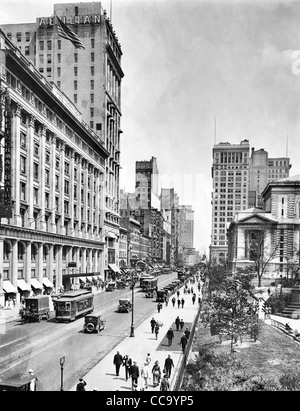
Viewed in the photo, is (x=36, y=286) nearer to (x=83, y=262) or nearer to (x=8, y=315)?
(x=8, y=315)

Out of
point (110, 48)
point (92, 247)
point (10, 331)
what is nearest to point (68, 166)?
point (92, 247)

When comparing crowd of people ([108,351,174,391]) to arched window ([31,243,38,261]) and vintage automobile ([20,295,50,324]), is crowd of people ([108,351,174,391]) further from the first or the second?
arched window ([31,243,38,261])

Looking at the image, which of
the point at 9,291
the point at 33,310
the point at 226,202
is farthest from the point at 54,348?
the point at 226,202

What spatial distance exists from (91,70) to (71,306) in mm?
53890

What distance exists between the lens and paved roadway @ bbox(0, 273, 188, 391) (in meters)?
18.8

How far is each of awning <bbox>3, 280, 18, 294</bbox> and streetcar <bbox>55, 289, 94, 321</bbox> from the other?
9.89m

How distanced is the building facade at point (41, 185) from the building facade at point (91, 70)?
6.91 m

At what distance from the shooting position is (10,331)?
2861cm

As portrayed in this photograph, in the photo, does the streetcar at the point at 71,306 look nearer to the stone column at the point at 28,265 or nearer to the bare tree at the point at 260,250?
the stone column at the point at 28,265

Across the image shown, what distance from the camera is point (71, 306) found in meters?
32.8

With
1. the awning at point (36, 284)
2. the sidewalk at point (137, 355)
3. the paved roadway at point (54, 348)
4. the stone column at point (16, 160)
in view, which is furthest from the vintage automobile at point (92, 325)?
the awning at point (36, 284)

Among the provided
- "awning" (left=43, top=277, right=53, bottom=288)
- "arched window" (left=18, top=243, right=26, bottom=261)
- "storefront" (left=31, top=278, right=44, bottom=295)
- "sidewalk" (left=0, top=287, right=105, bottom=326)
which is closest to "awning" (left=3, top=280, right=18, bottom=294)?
"sidewalk" (left=0, top=287, right=105, bottom=326)
